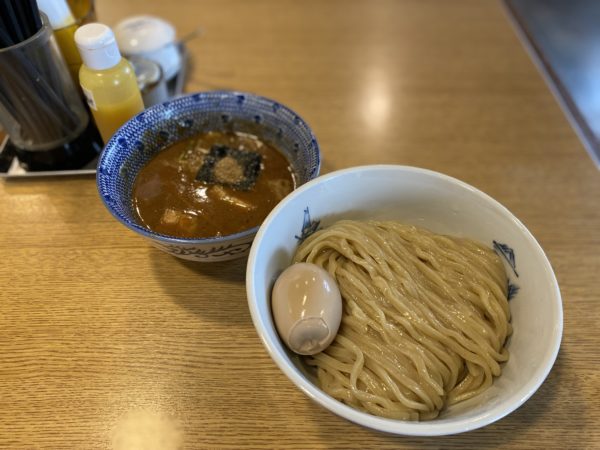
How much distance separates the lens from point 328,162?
1.65m

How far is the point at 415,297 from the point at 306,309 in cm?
29

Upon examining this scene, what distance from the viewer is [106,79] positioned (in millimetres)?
1304

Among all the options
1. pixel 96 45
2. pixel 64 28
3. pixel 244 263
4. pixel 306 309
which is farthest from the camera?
pixel 64 28

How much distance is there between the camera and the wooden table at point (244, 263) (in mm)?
1042

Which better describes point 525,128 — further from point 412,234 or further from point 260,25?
point 260,25

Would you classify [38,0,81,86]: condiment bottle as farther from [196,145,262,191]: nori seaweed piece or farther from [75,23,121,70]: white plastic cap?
[196,145,262,191]: nori seaweed piece

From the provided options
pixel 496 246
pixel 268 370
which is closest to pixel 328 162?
pixel 496 246

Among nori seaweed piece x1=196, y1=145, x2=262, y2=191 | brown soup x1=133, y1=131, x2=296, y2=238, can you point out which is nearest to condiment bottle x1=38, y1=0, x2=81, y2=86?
brown soup x1=133, y1=131, x2=296, y2=238

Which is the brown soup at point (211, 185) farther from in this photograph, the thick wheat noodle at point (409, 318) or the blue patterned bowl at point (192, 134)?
the thick wheat noodle at point (409, 318)

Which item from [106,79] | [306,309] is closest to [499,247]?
[306,309]

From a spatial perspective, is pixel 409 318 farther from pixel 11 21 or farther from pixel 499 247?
pixel 11 21

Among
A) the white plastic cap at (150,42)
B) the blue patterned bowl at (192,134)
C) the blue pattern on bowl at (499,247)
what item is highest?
the white plastic cap at (150,42)

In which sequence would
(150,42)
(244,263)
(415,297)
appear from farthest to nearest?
(150,42), (244,263), (415,297)

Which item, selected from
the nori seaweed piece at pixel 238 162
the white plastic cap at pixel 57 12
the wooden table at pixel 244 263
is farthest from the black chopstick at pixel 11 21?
the nori seaweed piece at pixel 238 162
